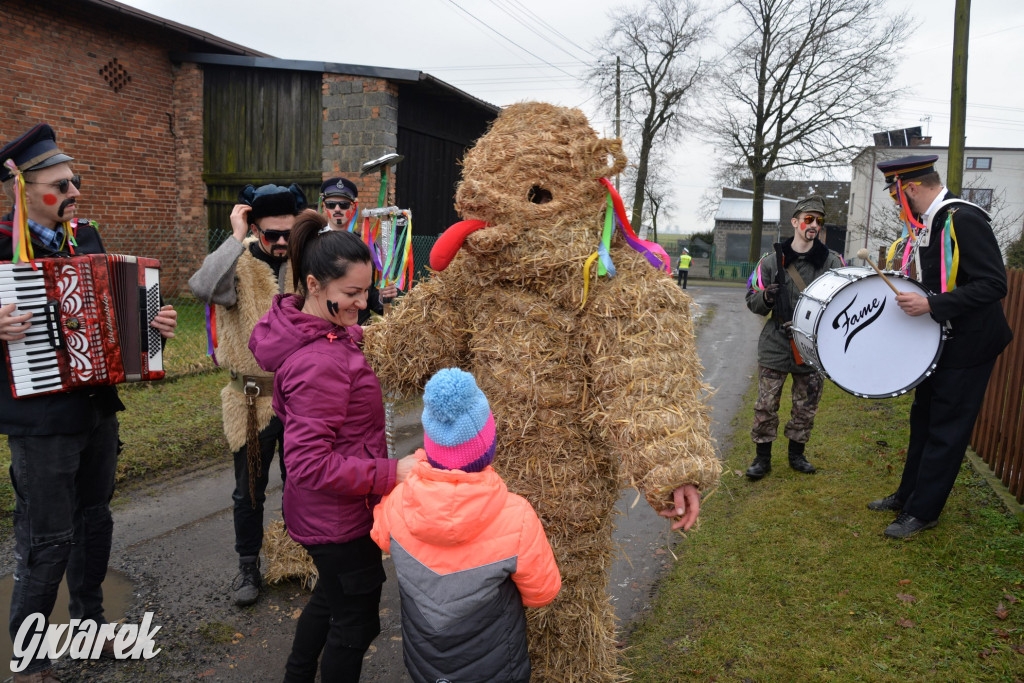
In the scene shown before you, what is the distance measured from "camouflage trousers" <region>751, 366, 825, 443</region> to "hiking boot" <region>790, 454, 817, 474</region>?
224 mm

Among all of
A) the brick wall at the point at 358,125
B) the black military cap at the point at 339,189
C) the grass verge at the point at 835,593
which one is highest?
the brick wall at the point at 358,125

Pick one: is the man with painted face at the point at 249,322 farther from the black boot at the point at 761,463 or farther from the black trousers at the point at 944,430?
the black trousers at the point at 944,430

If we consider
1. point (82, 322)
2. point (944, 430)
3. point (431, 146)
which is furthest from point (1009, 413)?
point (431, 146)

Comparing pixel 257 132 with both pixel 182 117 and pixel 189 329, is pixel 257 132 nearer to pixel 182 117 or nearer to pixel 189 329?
pixel 182 117

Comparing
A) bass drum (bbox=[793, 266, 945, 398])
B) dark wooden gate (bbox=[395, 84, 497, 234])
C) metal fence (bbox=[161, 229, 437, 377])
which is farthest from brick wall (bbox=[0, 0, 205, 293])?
bass drum (bbox=[793, 266, 945, 398])

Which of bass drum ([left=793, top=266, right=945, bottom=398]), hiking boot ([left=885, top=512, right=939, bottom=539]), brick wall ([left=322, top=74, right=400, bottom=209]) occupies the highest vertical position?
brick wall ([left=322, top=74, right=400, bottom=209])

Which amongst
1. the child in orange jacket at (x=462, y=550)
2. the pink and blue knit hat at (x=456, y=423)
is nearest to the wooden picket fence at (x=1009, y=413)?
the child in orange jacket at (x=462, y=550)

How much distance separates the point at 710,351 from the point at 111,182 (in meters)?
11.0

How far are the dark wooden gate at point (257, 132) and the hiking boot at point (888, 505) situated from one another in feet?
31.4

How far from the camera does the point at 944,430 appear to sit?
3.99 m

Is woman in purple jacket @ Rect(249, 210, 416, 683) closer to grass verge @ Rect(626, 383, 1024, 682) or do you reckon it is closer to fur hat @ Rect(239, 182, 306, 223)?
fur hat @ Rect(239, 182, 306, 223)

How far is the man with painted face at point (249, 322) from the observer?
3367 millimetres

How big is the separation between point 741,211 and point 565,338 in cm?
4546

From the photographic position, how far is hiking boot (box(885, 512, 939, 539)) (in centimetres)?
410
